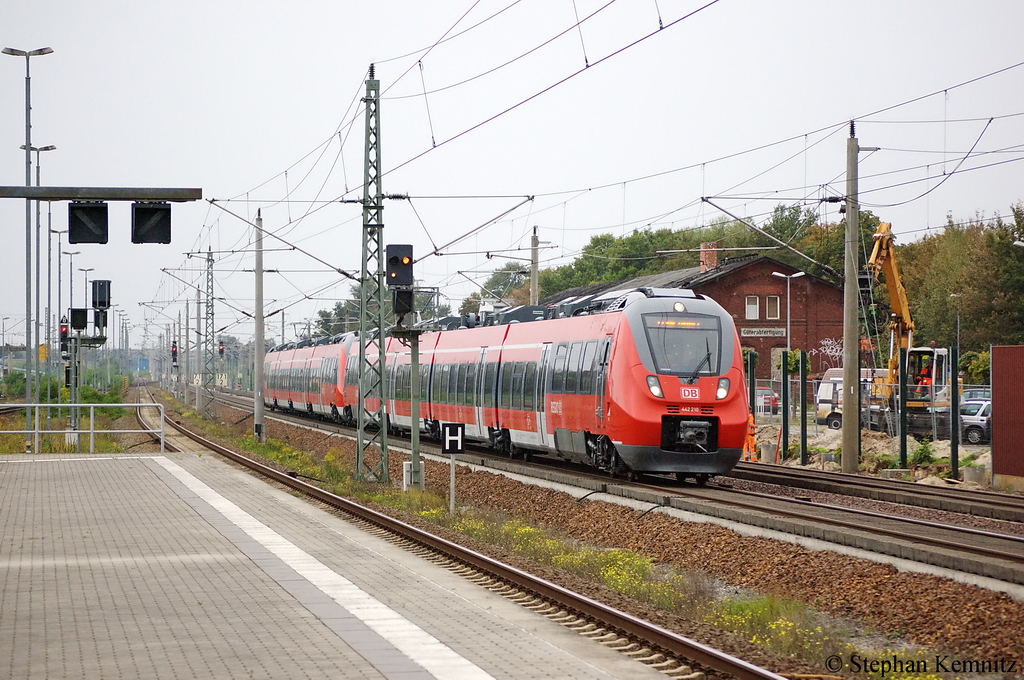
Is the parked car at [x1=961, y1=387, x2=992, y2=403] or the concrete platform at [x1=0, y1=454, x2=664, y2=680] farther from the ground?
the parked car at [x1=961, y1=387, x2=992, y2=403]

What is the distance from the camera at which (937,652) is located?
32.3 ft

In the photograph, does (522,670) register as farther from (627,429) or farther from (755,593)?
(627,429)

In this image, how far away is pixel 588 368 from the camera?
22266mm

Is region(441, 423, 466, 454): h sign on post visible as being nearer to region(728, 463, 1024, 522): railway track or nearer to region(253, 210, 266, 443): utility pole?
region(728, 463, 1024, 522): railway track

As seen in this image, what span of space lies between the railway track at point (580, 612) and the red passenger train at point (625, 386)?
17.4ft

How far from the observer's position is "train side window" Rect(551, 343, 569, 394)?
23.9 m

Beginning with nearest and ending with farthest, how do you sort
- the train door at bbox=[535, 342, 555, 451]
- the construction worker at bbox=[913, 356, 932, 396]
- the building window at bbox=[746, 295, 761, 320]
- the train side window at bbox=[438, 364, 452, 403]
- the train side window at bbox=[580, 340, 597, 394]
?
the train side window at bbox=[580, 340, 597, 394] → the train door at bbox=[535, 342, 555, 451] → the train side window at bbox=[438, 364, 452, 403] → the construction worker at bbox=[913, 356, 932, 396] → the building window at bbox=[746, 295, 761, 320]

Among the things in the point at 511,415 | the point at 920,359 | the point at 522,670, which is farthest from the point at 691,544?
the point at 920,359

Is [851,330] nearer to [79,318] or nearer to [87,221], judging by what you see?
[87,221]

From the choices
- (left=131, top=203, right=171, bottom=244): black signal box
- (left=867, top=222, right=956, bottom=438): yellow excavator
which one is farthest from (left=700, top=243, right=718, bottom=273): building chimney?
(left=131, top=203, right=171, bottom=244): black signal box

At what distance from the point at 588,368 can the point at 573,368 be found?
97 centimetres

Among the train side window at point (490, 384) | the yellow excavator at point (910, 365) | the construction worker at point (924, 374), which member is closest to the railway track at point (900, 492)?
the train side window at point (490, 384)

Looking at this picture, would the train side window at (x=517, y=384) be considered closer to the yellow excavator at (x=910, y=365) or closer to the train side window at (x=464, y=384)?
the train side window at (x=464, y=384)

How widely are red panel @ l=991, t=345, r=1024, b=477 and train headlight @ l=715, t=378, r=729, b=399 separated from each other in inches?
230
